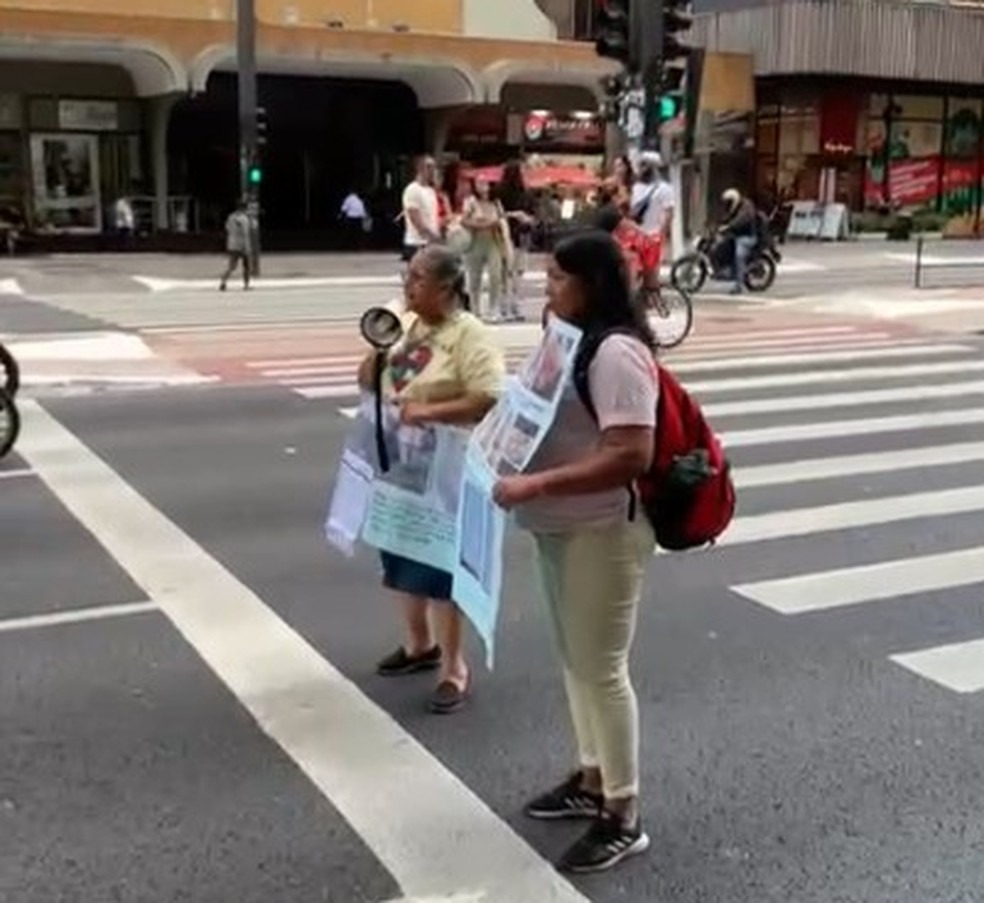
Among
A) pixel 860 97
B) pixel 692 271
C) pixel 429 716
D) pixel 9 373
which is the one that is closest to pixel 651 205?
pixel 692 271

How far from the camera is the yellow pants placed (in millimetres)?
3936

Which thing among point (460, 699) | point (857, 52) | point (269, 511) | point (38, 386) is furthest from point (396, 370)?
point (857, 52)

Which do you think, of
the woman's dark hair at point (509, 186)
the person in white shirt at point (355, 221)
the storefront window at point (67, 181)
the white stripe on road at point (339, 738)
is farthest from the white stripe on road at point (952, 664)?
the storefront window at point (67, 181)

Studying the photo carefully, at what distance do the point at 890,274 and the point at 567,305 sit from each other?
85.2ft

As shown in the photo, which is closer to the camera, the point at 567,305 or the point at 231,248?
the point at 567,305

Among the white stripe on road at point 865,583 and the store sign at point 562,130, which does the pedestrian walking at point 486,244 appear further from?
the store sign at point 562,130

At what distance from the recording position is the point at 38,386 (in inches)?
522

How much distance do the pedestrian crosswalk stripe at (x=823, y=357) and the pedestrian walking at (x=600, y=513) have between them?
10.6 meters

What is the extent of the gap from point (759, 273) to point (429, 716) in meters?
19.6

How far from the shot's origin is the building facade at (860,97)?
40906 mm

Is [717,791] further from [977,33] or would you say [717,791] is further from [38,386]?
[977,33]

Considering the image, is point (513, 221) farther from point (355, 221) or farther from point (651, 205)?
point (355, 221)

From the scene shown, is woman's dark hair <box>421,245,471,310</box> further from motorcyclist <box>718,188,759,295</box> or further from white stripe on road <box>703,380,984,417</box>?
motorcyclist <box>718,188,759,295</box>

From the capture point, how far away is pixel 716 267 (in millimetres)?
23562
